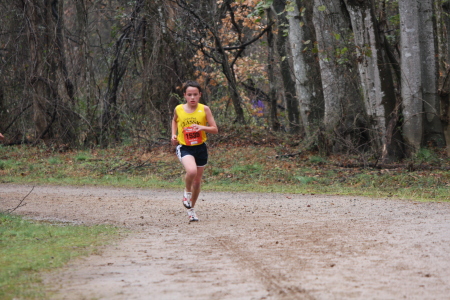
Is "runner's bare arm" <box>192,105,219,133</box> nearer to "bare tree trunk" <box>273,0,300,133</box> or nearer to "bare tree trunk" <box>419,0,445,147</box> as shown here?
"bare tree trunk" <box>419,0,445,147</box>

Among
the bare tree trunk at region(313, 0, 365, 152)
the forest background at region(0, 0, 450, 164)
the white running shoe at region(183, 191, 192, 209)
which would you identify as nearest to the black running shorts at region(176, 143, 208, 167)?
the white running shoe at region(183, 191, 192, 209)

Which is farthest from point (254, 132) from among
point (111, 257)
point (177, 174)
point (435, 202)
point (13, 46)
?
point (111, 257)

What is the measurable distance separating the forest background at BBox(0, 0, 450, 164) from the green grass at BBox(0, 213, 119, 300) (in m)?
Result: 9.31

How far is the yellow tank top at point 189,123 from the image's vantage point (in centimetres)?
890

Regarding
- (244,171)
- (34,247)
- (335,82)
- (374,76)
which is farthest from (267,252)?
(335,82)

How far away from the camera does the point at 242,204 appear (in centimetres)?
1116

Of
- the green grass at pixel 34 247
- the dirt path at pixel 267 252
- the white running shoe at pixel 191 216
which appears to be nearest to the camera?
the dirt path at pixel 267 252

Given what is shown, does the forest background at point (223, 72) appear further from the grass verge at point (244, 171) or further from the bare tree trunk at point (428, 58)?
the grass verge at point (244, 171)

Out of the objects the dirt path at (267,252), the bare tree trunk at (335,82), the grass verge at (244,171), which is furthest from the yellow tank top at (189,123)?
the bare tree trunk at (335,82)

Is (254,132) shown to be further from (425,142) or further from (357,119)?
(425,142)

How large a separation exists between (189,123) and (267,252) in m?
3.10

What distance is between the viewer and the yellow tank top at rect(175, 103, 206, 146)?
8902 millimetres

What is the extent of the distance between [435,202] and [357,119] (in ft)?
24.2

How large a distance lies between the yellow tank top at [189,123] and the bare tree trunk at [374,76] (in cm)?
775
